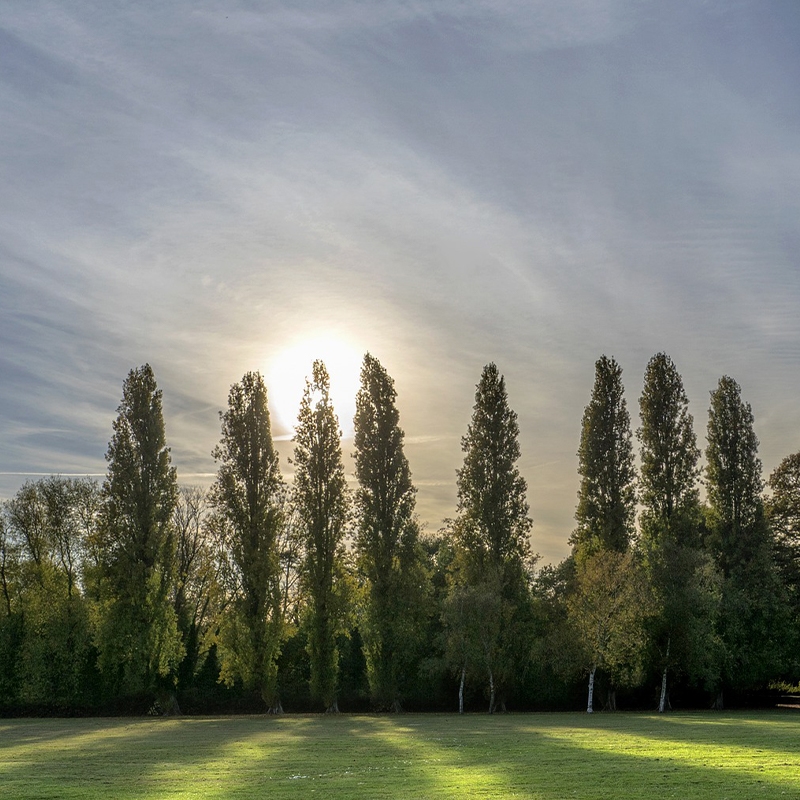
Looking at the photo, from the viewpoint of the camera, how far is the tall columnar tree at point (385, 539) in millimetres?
52406

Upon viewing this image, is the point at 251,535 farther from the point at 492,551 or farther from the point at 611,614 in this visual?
the point at 611,614

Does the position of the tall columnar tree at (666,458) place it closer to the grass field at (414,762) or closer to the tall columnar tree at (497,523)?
the tall columnar tree at (497,523)

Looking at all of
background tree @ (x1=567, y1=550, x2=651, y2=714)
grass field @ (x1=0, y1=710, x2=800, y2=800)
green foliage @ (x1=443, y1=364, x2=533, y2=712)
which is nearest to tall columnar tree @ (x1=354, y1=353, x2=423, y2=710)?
green foliage @ (x1=443, y1=364, x2=533, y2=712)

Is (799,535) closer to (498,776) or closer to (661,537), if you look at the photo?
(661,537)

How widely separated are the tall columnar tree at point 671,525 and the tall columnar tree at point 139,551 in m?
30.4

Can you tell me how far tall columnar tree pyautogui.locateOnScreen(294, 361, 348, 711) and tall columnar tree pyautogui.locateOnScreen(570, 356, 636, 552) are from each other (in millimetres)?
17406

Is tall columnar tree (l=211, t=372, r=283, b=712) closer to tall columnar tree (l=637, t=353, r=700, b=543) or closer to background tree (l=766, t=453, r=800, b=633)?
tall columnar tree (l=637, t=353, r=700, b=543)

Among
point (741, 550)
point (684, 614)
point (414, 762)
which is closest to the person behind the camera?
point (414, 762)

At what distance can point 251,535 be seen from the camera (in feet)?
178

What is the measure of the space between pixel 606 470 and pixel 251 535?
25610 mm

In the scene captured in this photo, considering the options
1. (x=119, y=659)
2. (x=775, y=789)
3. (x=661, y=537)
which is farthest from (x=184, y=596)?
(x=775, y=789)

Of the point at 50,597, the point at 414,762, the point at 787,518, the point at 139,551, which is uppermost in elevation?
the point at 787,518

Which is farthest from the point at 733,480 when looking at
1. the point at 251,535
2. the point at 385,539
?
the point at 251,535

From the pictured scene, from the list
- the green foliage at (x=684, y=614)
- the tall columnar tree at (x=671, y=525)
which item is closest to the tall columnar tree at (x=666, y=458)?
the tall columnar tree at (x=671, y=525)
